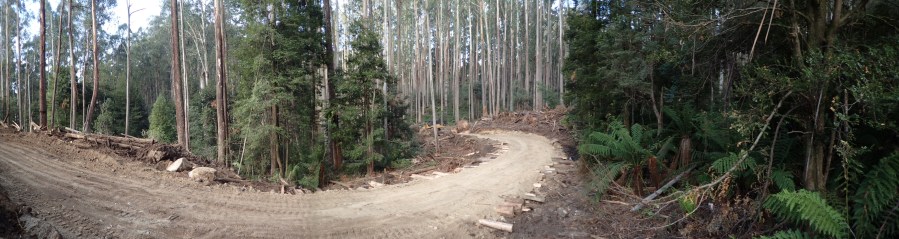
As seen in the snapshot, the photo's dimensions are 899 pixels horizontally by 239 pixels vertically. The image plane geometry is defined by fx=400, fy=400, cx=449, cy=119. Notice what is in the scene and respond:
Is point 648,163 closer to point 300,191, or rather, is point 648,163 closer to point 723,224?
point 723,224

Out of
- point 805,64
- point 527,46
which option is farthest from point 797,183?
point 527,46

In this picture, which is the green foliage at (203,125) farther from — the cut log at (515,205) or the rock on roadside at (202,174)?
the cut log at (515,205)

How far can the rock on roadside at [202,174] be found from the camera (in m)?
7.73

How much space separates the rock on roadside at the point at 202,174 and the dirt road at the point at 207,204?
0.23 meters

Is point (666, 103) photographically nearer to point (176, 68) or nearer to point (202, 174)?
point (202, 174)

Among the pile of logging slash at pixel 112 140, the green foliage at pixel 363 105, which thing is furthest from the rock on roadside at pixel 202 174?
the green foliage at pixel 363 105

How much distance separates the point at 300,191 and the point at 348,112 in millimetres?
3991

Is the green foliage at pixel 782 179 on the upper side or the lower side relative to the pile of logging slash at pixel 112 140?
lower

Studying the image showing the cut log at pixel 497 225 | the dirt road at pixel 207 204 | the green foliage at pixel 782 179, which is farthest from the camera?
the cut log at pixel 497 225

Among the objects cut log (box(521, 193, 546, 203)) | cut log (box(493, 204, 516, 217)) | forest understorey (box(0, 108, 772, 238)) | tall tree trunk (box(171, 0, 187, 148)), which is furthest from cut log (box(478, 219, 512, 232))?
tall tree trunk (box(171, 0, 187, 148))

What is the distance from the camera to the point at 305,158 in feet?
45.5

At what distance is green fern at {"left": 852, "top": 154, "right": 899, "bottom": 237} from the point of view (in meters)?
2.92

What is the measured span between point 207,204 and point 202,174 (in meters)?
2.31

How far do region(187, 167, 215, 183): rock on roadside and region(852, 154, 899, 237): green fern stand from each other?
9.03 metres
